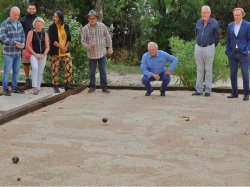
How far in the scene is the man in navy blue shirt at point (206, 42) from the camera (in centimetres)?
1043

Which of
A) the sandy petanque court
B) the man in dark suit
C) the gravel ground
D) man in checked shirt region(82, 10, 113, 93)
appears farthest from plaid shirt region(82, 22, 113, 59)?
the gravel ground

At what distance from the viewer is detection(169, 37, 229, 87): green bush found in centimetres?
1225

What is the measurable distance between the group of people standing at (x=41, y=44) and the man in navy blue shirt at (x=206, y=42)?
1586mm

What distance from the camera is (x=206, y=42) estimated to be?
10469 millimetres

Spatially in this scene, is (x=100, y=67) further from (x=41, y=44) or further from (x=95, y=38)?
(x=41, y=44)

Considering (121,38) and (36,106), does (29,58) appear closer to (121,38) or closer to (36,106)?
(36,106)

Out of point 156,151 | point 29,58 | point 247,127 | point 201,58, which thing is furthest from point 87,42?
point 156,151

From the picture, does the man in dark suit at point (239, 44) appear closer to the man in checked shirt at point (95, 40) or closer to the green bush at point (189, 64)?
the green bush at point (189, 64)

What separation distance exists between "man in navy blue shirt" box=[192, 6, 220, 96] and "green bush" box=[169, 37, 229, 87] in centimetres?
148

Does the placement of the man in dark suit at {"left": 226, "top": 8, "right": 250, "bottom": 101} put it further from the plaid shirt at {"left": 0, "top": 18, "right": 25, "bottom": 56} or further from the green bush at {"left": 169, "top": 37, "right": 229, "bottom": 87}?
the plaid shirt at {"left": 0, "top": 18, "right": 25, "bottom": 56}

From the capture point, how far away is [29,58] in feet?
34.0

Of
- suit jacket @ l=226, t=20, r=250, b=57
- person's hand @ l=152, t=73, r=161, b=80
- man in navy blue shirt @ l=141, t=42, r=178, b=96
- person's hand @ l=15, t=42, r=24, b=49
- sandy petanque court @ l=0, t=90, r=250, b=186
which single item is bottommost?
sandy petanque court @ l=0, t=90, r=250, b=186

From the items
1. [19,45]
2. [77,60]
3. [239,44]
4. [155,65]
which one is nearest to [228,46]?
[239,44]

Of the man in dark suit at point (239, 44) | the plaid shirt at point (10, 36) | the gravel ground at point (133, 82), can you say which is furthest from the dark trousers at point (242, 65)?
the plaid shirt at point (10, 36)
